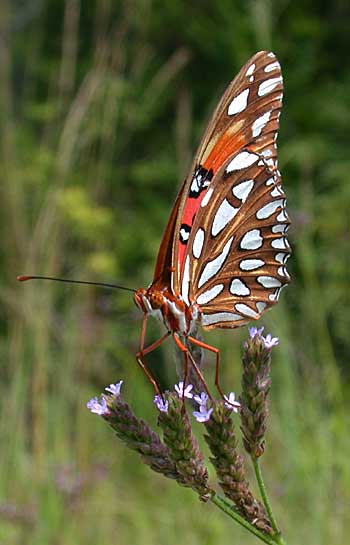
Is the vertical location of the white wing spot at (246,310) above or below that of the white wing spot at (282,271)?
below

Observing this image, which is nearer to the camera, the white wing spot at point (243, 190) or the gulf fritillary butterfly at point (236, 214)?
the gulf fritillary butterfly at point (236, 214)

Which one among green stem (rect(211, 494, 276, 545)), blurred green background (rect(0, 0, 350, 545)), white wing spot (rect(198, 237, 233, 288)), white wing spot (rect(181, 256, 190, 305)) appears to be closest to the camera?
green stem (rect(211, 494, 276, 545))

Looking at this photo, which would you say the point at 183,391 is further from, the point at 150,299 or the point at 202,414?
the point at 150,299

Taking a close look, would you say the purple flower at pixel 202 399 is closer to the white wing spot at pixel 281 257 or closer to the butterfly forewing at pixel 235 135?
the butterfly forewing at pixel 235 135

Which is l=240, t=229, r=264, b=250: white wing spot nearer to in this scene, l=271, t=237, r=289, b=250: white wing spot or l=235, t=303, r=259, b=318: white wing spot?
l=271, t=237, r=289, b=250: white wing spot

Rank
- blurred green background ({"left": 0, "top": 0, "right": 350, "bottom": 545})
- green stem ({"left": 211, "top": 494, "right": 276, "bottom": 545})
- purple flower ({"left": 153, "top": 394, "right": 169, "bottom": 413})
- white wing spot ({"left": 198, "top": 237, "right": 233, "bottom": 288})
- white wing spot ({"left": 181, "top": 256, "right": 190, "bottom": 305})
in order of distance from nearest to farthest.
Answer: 1. green stem ({"left": 211, "top": 494, "right": 276, "bottom": 545})
2. purple flower ({"left": 153, "top": 394, "right": 169, "bottom": 413})
3. white wing spot ({"left": 181, "top": 256, "right": 190, "bottom": 305})
4. white wing spot ({"left": 198, "top": 237, "right": 233, "bottom": 288})
5. blurred green background ({"left": 0, "top": 0, "right": 350, "bottom": 545})

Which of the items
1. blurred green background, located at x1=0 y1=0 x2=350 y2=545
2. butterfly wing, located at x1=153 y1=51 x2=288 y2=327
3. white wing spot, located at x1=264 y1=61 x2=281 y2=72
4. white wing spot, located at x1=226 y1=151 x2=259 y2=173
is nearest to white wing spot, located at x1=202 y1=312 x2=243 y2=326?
butterfly wing, located at x1=153 y1=51 x2=288 y2=327

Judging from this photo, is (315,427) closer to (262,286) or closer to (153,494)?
(153,494)

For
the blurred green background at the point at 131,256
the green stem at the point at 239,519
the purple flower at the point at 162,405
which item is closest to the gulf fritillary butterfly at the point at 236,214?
the purple flower at the point at 162,405

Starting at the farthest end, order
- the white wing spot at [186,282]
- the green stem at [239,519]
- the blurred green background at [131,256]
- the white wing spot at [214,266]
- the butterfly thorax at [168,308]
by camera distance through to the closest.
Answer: the blurred green background at [131,256]
the white wing spot at [214,266]
the white wing spot at [186,282]
the butterfly thorax at [168,308]
the green stem at [239,519]
